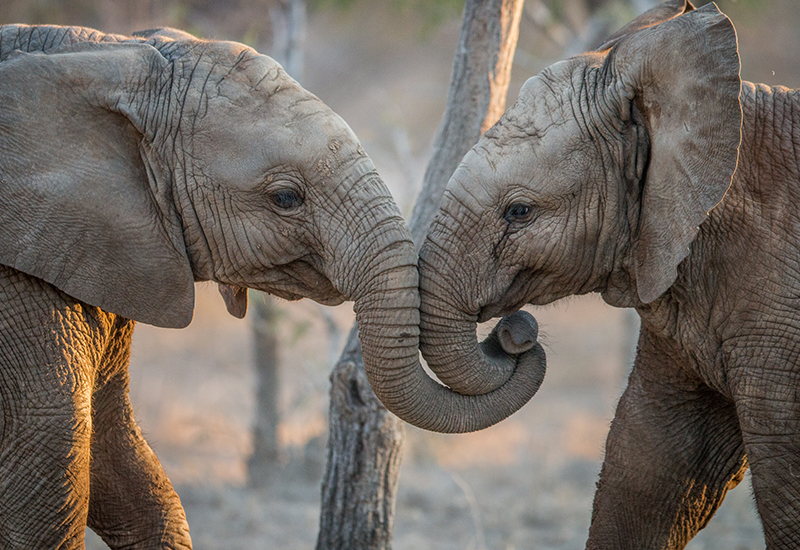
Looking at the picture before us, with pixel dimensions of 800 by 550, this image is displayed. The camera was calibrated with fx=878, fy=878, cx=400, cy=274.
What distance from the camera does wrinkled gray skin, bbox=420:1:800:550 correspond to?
3541mm

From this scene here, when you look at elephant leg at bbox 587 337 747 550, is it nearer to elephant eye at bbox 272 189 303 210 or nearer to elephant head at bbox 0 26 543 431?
elephant head at bbox 0 26 543 431

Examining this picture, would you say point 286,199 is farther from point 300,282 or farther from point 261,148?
point 300,282

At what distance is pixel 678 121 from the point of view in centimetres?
355

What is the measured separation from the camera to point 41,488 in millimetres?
3504

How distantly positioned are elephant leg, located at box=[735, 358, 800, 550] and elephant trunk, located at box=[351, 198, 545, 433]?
45.2 inches

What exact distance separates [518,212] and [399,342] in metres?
0.77

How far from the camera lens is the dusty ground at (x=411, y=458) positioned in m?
7.74

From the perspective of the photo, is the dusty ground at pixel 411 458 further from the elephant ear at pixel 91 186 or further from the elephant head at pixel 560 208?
the elephant ear at pixel 91 186

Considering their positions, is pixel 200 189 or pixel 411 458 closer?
pixel 200 189

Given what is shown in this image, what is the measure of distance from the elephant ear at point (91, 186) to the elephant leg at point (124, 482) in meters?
0.54

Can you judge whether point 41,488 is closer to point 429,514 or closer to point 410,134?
point 429,514

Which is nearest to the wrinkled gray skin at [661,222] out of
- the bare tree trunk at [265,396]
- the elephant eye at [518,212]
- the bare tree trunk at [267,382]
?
the elephant eye at [518,212]

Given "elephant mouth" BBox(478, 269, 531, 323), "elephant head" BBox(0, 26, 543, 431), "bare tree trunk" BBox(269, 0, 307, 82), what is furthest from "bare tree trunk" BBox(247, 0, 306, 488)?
"elephant mouth" BBox(478, 269, 531, 323)

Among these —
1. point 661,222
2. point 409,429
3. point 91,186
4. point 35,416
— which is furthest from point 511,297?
point 409,429
